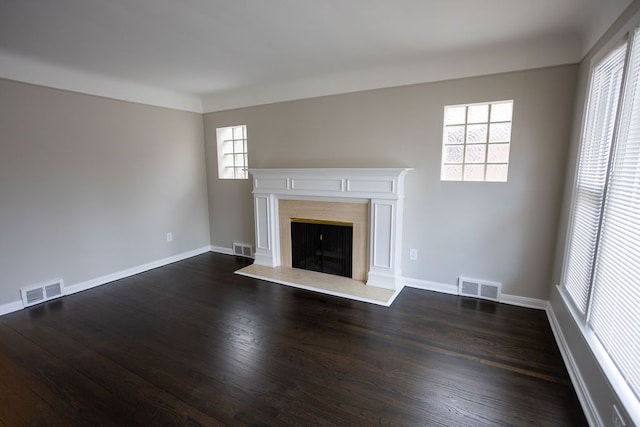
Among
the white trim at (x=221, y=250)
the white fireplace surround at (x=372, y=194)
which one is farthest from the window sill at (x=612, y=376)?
the white trim at (x=221, y=250)

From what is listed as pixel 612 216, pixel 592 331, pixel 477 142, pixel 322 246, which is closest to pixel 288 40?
pixel 477 142

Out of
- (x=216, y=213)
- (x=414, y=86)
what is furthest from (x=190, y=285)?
(x=414, y=86)

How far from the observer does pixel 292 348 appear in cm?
238

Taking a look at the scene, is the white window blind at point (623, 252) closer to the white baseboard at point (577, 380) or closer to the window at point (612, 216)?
the window at point (612, 216)

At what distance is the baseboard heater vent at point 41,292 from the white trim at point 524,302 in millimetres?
4901

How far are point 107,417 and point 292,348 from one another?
4.00ft

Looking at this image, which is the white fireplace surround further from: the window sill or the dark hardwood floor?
the window sill

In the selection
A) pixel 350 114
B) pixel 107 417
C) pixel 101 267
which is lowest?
pixel 107 417

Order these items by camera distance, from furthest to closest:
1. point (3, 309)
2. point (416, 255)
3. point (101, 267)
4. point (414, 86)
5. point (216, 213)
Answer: point (216, 213) → point (101, 267) → point (416, 255) → point (414, 86) → point (3, 309)

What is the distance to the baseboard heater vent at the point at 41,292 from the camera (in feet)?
10.2

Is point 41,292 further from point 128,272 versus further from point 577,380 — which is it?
point 577,380

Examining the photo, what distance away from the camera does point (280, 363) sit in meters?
2.20

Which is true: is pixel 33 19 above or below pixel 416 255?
above

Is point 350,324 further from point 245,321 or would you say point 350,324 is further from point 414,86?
point 414,86
